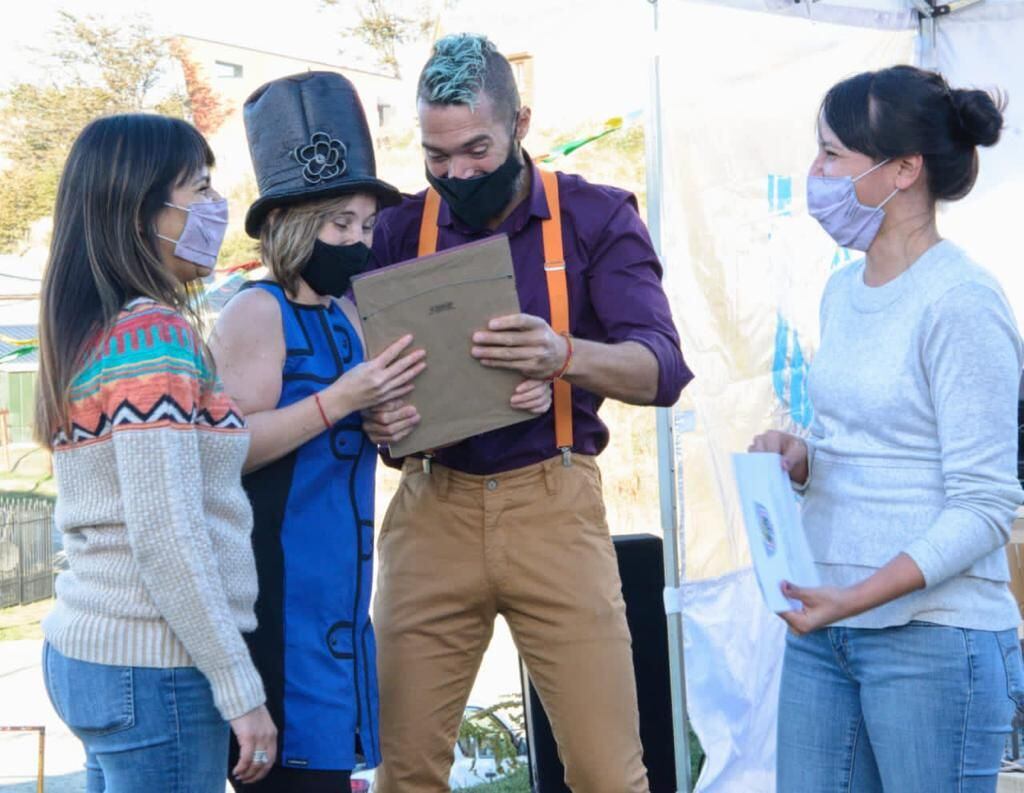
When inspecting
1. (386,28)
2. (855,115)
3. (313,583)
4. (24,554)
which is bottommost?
(24,554)

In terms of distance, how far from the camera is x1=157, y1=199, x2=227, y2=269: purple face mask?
2.16 meters

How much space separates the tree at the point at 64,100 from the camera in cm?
2483

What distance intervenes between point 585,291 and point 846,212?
574 millimetres

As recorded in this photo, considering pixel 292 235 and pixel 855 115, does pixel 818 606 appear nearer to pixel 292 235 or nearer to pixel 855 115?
pixel 855 115

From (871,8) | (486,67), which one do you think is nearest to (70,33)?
(871,8)

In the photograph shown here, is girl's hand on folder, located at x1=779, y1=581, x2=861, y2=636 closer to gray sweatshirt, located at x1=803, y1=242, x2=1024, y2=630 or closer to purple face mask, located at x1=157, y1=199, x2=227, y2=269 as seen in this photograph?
gray sweatshirt, located at x1=803, y1=242, x2=1024, y2=630

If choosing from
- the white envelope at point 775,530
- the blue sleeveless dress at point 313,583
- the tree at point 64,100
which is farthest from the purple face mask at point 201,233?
the tree at point 64,100

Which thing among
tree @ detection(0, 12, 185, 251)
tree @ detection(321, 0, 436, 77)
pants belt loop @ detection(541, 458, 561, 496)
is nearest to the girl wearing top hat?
pants belt loop @ detection(541, 458, 561, 496)

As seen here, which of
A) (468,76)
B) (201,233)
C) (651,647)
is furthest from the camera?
(651,647)

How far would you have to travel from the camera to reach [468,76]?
258 cm

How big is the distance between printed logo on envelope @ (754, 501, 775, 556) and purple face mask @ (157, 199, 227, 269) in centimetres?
106

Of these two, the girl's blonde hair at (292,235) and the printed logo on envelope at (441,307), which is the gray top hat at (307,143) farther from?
the printed logo on envelope at (441,307)

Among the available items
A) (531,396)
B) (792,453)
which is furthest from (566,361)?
(792,453)

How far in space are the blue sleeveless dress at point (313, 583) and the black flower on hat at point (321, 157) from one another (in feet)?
0.76
